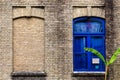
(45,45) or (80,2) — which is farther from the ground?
(80,2)

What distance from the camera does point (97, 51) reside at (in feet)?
47.2

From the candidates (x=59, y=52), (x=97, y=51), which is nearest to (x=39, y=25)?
(x=59, y=52)

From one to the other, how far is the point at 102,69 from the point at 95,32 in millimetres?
1458

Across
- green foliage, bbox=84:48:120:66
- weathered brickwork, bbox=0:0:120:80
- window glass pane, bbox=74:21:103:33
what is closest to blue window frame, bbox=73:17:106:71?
window glass pane, bbox=74:21:103:33

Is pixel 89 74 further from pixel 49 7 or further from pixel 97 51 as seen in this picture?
pixel 49 7

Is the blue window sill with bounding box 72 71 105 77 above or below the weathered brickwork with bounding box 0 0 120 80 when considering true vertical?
below

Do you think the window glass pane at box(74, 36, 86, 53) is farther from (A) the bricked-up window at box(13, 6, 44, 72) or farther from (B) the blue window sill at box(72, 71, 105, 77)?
(A) the bricked-up window at box(13, 6, 44, 72)

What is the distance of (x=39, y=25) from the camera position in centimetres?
1471

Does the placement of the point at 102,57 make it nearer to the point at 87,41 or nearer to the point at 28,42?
the point at 87,41

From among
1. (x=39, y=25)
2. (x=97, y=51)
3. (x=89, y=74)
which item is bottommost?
(x=89, y=74)

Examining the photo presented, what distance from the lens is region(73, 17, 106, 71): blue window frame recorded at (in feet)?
48.2

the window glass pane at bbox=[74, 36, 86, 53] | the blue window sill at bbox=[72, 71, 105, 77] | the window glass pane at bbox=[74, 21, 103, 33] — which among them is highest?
the window glass pane at bbox=[74, 21, 103, 33]

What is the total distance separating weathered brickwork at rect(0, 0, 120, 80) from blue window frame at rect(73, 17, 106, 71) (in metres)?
0.23

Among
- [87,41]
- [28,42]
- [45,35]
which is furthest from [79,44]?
[28,42]
